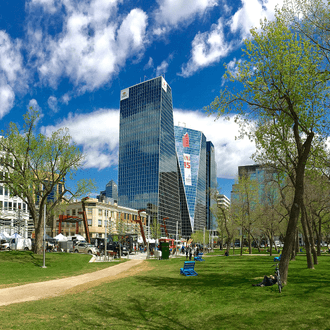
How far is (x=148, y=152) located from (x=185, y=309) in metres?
148

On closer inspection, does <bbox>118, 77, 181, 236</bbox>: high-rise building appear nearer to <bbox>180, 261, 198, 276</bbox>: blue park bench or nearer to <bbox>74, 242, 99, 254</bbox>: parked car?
<bbox>74, 242, 99, 254</bbox>: parked car

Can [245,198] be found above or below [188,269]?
above

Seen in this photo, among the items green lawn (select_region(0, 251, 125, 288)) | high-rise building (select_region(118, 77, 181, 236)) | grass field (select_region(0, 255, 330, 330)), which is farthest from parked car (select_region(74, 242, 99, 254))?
high-rise building (select_region(118, 77, 181, 236))

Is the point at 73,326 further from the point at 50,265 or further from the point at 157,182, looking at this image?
the point at 157,182

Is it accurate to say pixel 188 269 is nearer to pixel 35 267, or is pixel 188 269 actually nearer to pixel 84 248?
pixel 35 267

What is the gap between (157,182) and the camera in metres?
153

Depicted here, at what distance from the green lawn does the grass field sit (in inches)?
355

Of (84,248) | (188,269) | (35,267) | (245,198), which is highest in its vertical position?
(245,198)

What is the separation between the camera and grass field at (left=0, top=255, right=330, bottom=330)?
977 cm

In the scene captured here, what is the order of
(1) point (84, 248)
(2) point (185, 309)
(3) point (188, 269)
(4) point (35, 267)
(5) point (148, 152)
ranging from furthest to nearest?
(5) point (148, 152) → (1) point (84, 248) → (4) point (35, 267) → (3) point (188, 269) → (2) point (185, 309)

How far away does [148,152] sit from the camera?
521ft

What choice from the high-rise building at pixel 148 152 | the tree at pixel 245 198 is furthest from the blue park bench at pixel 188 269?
the high-rise building at pixel 148 152

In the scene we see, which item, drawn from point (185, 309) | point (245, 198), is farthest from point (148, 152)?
point (185, 309)

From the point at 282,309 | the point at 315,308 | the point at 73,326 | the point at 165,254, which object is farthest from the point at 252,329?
the point at 165,254
